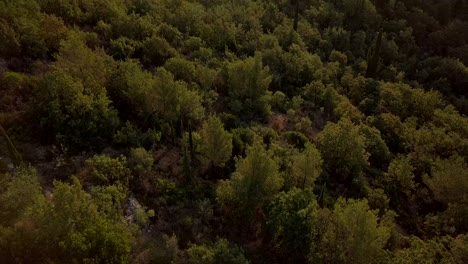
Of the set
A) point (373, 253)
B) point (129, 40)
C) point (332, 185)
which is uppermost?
point (129, 40)

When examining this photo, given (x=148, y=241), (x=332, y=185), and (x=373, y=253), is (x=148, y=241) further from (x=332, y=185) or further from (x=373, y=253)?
(x=332, y=185)

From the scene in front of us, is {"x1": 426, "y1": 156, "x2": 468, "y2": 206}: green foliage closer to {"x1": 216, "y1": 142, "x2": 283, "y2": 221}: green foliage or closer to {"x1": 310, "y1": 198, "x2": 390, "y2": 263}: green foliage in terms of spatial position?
{"x1": 310, "y1": 198, "x2": 390, "y2": 263}: green foliage

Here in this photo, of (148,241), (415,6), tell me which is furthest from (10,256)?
(415,6)

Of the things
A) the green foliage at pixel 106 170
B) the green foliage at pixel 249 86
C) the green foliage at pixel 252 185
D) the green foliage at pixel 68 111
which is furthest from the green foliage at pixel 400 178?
the green foliage at pixel 68 111

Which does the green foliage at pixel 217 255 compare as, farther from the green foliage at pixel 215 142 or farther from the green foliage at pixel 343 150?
the green foliage at pixel 343 150

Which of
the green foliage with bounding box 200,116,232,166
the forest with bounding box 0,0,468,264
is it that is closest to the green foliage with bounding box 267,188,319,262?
the forest with bounding box 0,0,468,264

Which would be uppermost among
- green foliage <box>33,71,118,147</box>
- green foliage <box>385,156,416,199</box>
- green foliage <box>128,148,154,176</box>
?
green foliage <box>33,71,118,147</box>
